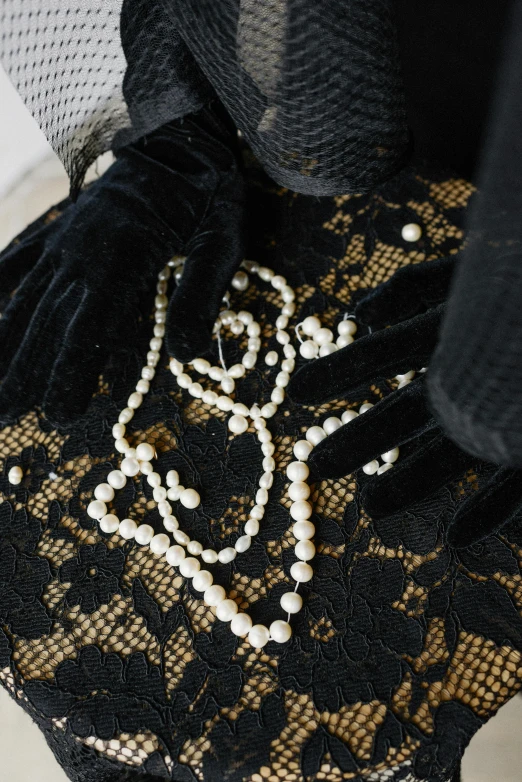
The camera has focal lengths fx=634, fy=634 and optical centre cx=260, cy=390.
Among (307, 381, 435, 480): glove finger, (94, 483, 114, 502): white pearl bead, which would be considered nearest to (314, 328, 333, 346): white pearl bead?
(307, 381, 435, 480): glove finger

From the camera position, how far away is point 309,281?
566 millimetres

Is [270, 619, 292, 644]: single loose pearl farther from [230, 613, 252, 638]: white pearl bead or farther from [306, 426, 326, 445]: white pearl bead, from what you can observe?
[306, 426, 326, 445]: white pearl bead

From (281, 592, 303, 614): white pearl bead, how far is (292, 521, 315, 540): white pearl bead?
4cm

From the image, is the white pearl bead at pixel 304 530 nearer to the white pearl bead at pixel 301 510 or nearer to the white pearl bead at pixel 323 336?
the white pearl bead at pixel 301 510

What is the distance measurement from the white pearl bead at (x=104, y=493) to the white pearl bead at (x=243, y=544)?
108 millimetres

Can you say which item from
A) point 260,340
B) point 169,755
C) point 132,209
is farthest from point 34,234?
point 169,755

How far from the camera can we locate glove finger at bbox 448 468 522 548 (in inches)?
16.2

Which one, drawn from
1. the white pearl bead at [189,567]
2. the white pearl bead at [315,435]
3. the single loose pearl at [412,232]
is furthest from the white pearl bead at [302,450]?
the single loose pearl at [412,232]

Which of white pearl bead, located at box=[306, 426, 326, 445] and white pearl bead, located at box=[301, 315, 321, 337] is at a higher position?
white pearl bead, located at box=[301, 315, 321, 337]

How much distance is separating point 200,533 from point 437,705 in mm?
195

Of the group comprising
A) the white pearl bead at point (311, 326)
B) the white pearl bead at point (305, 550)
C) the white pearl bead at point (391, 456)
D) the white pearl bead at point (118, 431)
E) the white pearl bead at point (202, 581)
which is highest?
the white pearl bead at point (118, 431)

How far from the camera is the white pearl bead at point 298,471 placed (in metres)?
0.47

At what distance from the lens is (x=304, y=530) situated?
447mm

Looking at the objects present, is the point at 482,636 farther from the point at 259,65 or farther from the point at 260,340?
the point at 259,65
